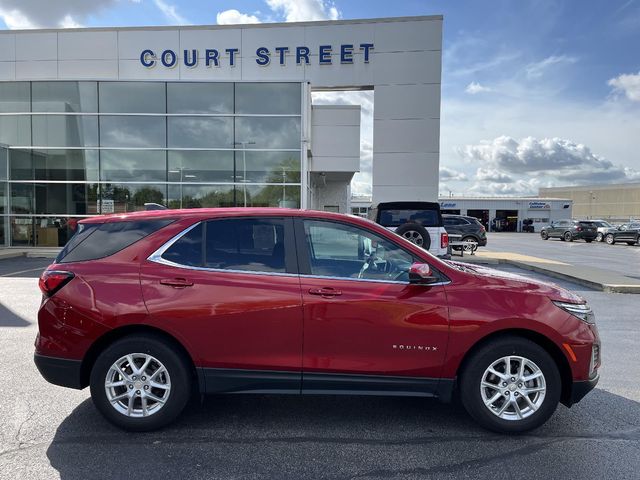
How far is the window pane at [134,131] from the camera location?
17359mm

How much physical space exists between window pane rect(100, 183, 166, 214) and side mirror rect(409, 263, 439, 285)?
51.4 feet

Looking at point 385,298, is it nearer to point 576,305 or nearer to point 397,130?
point 576,305

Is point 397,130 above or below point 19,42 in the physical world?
below

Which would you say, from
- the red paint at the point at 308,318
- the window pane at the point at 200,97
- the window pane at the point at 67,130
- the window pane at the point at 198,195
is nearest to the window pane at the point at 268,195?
the window pane at the point at 198,195

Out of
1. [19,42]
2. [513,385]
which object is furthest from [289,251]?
[19,42]

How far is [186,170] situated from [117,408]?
1495cm

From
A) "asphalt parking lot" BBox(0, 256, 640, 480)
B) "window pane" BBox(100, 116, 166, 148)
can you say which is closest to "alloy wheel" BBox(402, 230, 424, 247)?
"asphalt parking lot" BBox(0, 256, 640, 480)

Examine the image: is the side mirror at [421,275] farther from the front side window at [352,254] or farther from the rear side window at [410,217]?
the rear side window at [410,217]

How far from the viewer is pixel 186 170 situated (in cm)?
1719

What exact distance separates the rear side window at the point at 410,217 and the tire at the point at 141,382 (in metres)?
7.20

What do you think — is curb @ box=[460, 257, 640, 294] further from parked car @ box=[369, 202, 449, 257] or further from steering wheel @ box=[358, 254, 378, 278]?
steering wheel @ box=[358, 254, 378, 278]

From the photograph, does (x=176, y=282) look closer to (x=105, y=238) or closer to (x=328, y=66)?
(x=105, y=238)

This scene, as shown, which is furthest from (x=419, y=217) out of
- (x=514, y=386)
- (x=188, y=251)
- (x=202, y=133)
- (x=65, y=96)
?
(x=65, y=96)

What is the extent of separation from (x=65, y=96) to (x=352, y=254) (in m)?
18.6
